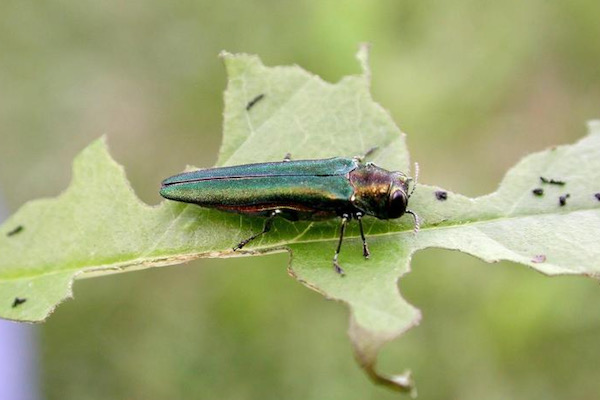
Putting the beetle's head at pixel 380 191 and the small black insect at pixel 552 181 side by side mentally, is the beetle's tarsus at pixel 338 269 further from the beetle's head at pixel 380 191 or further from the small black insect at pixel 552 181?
the small black insect at pixel 552 181

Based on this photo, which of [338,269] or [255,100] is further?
[255,100]

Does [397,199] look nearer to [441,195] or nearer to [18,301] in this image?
[441,195]

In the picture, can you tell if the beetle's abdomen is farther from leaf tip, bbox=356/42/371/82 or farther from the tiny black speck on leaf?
the tiny black speck on leaf

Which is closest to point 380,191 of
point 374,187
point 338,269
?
point 374,187

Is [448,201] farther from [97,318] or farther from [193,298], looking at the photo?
[97,318]

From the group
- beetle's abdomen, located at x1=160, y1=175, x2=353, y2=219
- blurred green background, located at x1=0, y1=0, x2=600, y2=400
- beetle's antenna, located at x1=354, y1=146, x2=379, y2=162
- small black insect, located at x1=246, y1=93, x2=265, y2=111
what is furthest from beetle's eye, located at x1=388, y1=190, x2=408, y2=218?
blurred green background, located at x1=0, y1=0, x2=600, y2=400

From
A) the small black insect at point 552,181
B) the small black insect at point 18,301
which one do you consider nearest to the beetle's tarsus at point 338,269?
the small black insect at point 552,181
